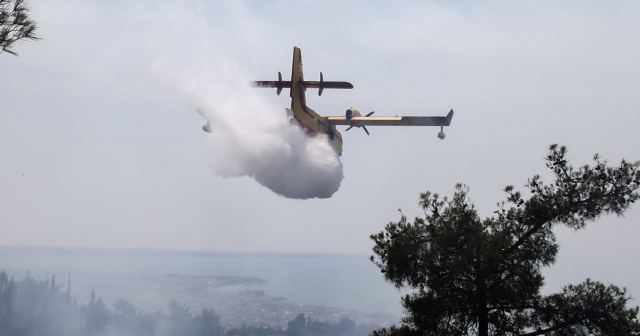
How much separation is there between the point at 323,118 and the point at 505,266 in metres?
19.3

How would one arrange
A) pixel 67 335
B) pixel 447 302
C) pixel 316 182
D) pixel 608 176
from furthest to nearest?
pixel 67 335 → pixel 316 182 → pixel 608 176 → pixel 447 302

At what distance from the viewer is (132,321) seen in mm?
195875

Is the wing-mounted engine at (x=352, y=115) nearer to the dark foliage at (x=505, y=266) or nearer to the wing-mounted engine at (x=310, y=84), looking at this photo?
the wing-mounted engine at (x=310, y=84)

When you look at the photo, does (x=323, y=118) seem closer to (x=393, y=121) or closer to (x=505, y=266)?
(x=393, y=121)

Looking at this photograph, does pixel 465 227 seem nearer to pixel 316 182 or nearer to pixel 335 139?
pixel 316 182

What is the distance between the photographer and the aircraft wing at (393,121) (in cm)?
3391

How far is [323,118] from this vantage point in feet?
111

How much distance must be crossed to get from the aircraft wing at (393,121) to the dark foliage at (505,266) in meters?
16.4

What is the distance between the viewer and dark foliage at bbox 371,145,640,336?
16.2 metres

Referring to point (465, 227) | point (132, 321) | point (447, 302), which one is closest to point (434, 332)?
point (447, 302)

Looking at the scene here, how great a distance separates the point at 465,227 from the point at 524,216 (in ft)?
7.11

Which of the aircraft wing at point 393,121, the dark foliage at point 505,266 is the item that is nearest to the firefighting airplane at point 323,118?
the aircraft wing at point 393,121

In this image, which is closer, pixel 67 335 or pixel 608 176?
pixel 608 176

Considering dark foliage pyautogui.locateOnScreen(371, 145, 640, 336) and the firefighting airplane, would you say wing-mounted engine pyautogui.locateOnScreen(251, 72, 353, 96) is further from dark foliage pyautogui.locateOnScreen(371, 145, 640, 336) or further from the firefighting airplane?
dark foliage pyautogui.locateOnScreen(371, 145, 640, 336)
